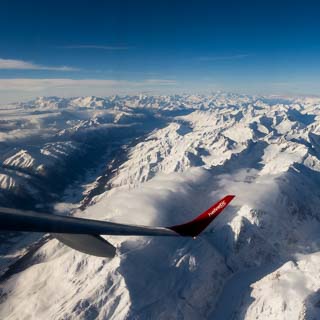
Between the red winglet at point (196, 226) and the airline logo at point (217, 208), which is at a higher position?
Result: the airline logo at point (217, 208)

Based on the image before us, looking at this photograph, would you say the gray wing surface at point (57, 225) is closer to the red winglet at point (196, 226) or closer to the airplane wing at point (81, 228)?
the airplane wing at point (81, 228)

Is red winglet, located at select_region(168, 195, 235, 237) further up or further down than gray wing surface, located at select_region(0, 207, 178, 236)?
further down

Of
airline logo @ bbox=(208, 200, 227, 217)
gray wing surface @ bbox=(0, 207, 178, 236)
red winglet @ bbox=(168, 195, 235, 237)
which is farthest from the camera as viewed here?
airline logo @ bbox=(208, 200, 227, 217)

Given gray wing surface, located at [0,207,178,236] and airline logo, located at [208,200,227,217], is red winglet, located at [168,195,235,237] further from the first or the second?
gray wing surface, located at [0,207,178,236]

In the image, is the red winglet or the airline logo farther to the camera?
the airline logo

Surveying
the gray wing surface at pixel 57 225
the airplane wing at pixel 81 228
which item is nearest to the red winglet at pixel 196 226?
the airplane wing at pixel 81 228

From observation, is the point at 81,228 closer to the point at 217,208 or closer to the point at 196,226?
the point at 196,226

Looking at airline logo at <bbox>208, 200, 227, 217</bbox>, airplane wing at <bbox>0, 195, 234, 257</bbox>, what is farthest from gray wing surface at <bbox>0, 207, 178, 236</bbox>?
airline logo at <bbox>208, 200, 227, 217</bbox>

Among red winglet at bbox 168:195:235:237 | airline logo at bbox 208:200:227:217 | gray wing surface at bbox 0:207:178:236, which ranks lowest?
red winglet at bbox 168:195:235:237

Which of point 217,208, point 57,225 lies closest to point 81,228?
point 57,225

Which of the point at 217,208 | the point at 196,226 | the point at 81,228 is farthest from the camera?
the point at 217,208
